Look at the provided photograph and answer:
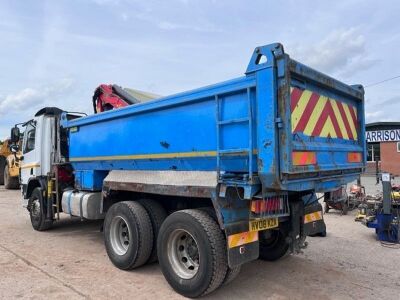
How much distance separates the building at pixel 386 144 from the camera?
29391 mm

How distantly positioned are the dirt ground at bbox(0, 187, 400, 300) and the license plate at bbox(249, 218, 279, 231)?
82 cm

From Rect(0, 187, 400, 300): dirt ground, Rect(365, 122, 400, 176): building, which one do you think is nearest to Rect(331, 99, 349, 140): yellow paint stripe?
Rect(0, 187, 400, 300): dirt ground

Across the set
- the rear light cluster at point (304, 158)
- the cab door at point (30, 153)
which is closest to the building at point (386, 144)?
the cab door at point (30, 153)

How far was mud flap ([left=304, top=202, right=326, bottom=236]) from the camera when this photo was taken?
530 cm

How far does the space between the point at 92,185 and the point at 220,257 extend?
3623mm

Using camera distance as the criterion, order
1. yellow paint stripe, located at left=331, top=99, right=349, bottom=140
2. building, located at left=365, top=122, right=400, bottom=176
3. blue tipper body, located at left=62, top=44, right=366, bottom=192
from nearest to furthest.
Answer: blue tipper body, located at left=62, top=44, right=366, bottom=192 < yellow paint stripe, located at left=331, top=99, right=349, bottom=140 < building, located at left=365, top=122, right=400, bottom=176

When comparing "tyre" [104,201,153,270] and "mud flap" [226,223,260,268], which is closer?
"mud flap" [226,223,260,268]

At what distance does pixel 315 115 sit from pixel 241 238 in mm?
1683

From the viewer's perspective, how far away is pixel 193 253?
474cm

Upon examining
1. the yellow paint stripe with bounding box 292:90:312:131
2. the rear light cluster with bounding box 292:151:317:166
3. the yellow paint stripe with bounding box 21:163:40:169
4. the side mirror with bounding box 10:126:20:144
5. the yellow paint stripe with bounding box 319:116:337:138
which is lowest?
the rear light cluster with bounding box 292:151:317:166

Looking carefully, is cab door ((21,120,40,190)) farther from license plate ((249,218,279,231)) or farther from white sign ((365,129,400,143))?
white sign ((365,129,400,143))

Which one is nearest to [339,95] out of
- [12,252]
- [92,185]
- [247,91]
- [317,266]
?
[247,91]

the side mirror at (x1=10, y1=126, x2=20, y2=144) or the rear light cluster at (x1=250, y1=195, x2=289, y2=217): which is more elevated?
the side mirror at (x1=10, y1=126, x2=20, y2=144)

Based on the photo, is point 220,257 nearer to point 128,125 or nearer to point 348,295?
point 348,295
